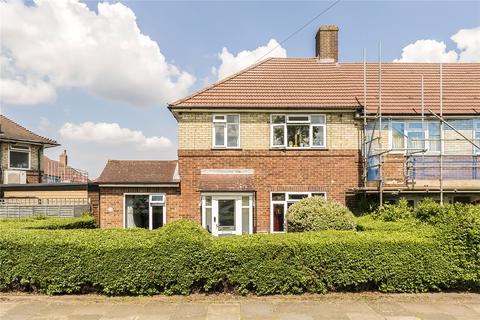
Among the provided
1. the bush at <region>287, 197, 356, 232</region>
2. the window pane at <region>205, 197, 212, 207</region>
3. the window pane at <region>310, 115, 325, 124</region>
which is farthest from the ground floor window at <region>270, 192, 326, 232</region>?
the bush at <region>287, 197, 356, 232</region>

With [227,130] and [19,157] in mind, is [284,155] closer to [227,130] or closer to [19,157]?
[227,130]

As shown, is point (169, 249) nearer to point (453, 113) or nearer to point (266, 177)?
point (266, 177)

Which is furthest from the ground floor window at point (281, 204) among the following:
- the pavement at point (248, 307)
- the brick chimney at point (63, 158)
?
the brick chimney at point (63, 158)

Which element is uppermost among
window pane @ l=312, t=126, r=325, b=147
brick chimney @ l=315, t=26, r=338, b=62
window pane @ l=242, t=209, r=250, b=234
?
brick chimney @ l=315, t=26, r=338, b=62

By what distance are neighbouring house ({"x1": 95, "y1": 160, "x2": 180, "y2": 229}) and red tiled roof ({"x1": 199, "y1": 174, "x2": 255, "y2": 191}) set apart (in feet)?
3.59

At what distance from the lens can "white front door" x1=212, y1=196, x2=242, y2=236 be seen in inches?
534

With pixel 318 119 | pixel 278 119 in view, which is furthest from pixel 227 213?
pixel 318 119

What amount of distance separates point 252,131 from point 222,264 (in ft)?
24.7

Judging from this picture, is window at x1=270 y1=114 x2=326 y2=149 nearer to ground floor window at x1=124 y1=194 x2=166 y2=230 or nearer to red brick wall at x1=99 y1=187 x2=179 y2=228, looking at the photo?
red brick wall at x1=99 y1=187 x2=179 y2=228

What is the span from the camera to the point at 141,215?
14.2m

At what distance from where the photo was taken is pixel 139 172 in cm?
1454

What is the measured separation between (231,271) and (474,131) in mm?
11841

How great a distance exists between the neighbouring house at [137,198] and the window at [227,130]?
2.20m

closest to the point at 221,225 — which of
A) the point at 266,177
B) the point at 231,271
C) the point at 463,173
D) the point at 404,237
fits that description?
the point at 266,177
